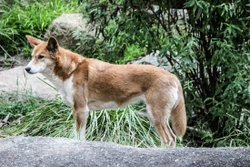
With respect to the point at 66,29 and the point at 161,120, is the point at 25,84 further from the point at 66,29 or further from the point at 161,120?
the point at 161,120

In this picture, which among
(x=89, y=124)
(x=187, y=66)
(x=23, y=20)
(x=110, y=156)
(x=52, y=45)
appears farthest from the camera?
(x=23, y=20)

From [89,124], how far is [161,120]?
1.55 m

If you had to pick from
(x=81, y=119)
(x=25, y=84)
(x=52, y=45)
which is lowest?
(x=25, y=84)

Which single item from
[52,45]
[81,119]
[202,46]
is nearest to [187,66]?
[202,46]

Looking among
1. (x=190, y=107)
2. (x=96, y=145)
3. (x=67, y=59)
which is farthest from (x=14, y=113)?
(x=96, y=145)

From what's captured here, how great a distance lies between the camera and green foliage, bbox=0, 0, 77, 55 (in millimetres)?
11969

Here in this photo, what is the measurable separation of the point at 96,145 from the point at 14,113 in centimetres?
384

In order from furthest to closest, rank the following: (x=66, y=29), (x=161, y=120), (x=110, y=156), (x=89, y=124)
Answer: (x=66, y=29) < (x=89, y=124) < (x=161, y=120) < (x=110, y=156)

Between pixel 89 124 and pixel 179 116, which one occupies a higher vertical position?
pixel 179 116

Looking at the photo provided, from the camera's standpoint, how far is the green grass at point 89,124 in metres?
8.05

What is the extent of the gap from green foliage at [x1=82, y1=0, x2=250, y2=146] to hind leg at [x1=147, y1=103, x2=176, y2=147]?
2.21ft

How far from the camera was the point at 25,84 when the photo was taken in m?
9.71

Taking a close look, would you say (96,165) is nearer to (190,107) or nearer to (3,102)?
(190,107)

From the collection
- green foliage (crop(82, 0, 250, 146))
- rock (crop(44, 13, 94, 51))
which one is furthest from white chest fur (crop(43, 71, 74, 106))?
rock (crop(44, 13, 94, 51))
